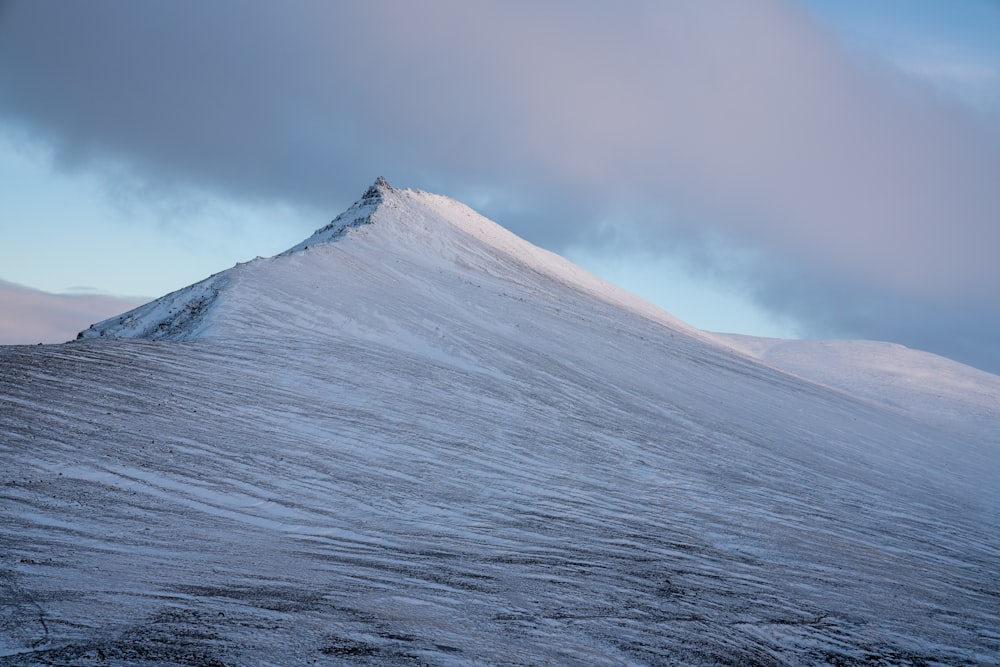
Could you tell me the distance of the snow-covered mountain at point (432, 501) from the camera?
8.91 m

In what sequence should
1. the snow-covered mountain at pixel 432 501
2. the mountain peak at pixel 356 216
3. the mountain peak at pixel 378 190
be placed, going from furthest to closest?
the mountain peak at pixel 378 190
the mountain peak at pixel 356 216
the snow-covered mountain at pixel 432 501

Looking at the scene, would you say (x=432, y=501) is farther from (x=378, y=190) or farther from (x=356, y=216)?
(x=378, y=190)

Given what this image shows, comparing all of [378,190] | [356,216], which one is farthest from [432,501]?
[378,190]

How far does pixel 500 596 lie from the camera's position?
10.2 meters

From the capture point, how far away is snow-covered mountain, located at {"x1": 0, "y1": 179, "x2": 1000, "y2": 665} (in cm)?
891

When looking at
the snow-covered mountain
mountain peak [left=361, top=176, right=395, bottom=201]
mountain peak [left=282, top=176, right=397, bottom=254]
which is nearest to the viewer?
the snow-covered mountain

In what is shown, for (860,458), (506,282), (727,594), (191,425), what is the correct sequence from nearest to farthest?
(727,594)
(191,425)
(860,458)
(506,282)

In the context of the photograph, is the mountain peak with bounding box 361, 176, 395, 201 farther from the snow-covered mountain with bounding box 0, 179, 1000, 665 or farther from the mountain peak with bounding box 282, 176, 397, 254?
the snow-covered mountain with bounding box 0, 179, 1000, 665

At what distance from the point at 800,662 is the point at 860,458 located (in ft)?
60.7

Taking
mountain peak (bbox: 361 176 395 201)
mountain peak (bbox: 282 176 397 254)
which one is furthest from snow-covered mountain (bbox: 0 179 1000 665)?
mountain peak (bbox: 361 176 395 201)

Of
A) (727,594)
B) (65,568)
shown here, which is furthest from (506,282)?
(65,568)

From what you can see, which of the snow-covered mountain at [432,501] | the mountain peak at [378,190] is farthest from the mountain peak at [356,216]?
the snow-covered mountain at [432,501]

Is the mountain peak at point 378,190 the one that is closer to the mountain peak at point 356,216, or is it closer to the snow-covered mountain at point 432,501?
the mountain peak at point 356,216

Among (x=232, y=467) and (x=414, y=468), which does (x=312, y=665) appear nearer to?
(x=232, y=467)
